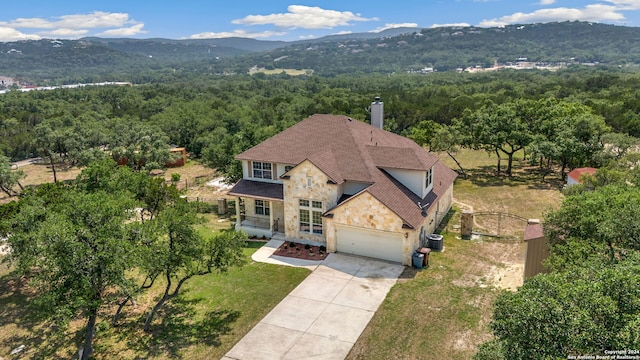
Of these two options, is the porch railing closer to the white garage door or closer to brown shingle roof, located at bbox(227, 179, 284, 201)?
brown shingle roof, located at bbox(227, 179, 284, 201)

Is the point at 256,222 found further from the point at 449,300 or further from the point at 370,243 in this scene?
the point at 449,300

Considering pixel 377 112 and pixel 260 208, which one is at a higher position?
pixel 377 112

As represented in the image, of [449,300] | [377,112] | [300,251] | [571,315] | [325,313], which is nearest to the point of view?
[571,315]

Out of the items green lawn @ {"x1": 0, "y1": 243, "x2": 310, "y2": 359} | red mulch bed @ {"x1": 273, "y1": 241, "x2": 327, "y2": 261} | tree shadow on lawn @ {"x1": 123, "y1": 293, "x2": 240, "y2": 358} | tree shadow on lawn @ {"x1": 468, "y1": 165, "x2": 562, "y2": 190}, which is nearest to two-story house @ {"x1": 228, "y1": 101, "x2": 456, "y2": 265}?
red mulch bed @ {"x1": 273, "y1": 241, "x2": 327, "y2": 261}

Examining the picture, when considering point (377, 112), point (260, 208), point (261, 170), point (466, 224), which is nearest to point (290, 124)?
point (377, 112)

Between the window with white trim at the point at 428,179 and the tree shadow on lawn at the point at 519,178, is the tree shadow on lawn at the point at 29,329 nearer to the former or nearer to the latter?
the window with white trim at the point at 428,179

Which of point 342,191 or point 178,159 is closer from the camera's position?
point 342,191

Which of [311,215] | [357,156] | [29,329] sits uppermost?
[357,156]

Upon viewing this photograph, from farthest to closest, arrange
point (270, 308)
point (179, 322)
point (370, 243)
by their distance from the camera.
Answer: point (370, 243), point (270, 308), point (179, 322)
